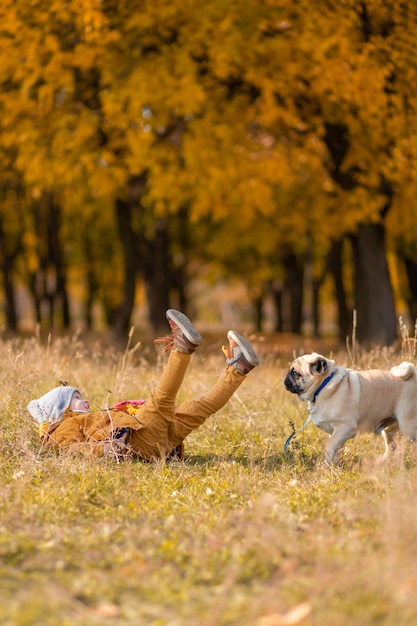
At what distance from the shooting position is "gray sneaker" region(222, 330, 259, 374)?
7039 mm

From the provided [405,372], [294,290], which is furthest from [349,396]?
[294,290]

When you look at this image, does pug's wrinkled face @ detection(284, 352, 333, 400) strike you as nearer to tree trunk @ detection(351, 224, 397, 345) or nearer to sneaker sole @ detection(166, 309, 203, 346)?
sneaker sole @ detection(166, 309, 203, 346)

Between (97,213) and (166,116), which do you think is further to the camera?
(97,213)

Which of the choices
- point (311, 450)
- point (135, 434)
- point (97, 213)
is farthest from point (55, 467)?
point (97, 213)

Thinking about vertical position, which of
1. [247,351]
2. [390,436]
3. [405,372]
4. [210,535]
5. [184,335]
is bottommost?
[390,436]

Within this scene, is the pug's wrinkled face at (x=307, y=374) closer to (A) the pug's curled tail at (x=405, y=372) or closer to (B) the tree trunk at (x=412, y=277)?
(A) the pug's curled tail at (x=405, y=372)

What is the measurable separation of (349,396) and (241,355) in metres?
0.98

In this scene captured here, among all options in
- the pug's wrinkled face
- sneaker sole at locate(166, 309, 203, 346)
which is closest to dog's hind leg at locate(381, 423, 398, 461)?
the pug's wrinkled face

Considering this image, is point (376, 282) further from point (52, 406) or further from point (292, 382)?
point (52, 406)

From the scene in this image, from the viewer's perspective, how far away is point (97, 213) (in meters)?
27.2

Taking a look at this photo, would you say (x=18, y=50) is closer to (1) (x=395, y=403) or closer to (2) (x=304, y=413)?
(2) (x=304, y=413)

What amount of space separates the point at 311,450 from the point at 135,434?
5.45 feet

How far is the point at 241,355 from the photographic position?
711 cm

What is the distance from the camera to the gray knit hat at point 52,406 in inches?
288
